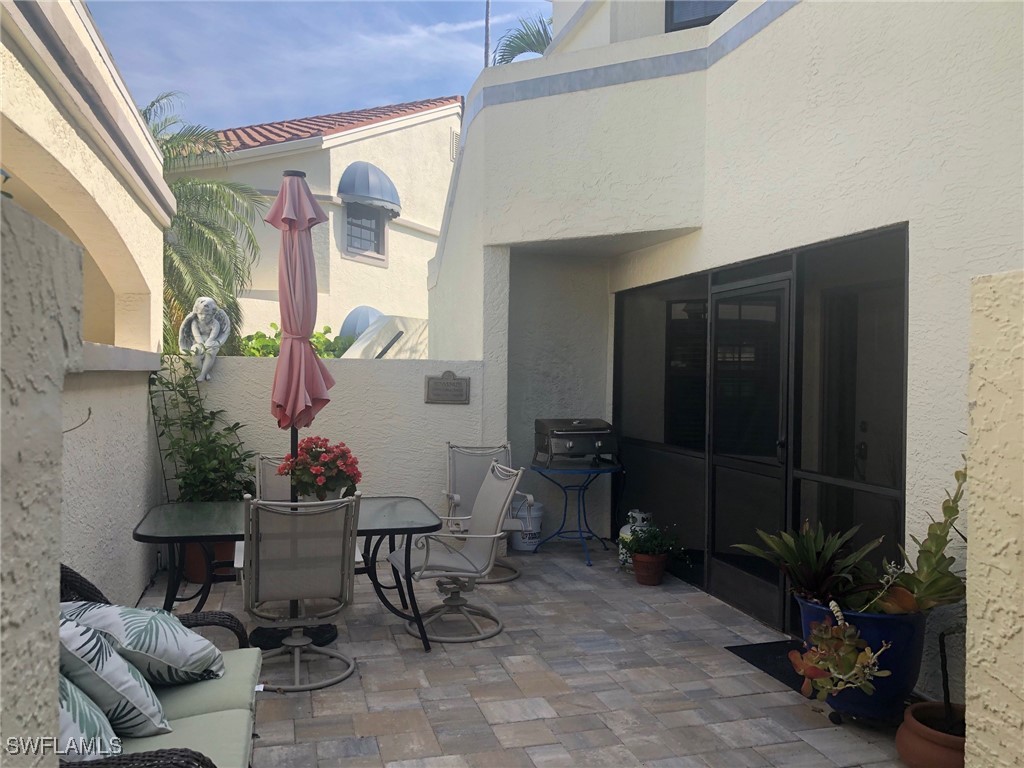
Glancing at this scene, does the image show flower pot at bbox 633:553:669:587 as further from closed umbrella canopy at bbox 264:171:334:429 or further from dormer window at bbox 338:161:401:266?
dormer window at bbox 338:161:401:266

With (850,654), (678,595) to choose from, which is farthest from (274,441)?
(850,654)

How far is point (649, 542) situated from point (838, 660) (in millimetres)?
2664

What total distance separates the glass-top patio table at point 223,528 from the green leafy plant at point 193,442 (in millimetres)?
852

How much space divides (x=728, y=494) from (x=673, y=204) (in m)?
2.21

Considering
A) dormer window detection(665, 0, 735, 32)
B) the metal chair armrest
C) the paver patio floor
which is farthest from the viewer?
dormer window detection(665, 0, 735, 32)

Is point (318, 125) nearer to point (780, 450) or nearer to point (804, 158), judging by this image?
point (804, 158)

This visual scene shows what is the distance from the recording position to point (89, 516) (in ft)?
13.6

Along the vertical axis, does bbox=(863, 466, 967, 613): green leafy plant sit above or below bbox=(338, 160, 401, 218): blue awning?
below

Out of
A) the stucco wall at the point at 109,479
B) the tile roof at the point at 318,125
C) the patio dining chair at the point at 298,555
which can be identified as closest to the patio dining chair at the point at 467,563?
the patio dining chair at the point at 298,555

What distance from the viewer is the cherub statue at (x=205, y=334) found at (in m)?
6.41

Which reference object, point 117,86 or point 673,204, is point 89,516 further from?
point 673,204

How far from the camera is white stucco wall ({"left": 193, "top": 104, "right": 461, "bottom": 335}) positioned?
43.8ft

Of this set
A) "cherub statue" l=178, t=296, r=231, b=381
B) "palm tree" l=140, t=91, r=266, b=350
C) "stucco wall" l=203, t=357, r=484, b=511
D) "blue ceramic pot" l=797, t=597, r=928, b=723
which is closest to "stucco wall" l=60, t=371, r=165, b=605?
"cherub statue" l=178, t=296, r=231, b=381

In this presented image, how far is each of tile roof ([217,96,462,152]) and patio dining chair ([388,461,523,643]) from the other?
10.2 meters
